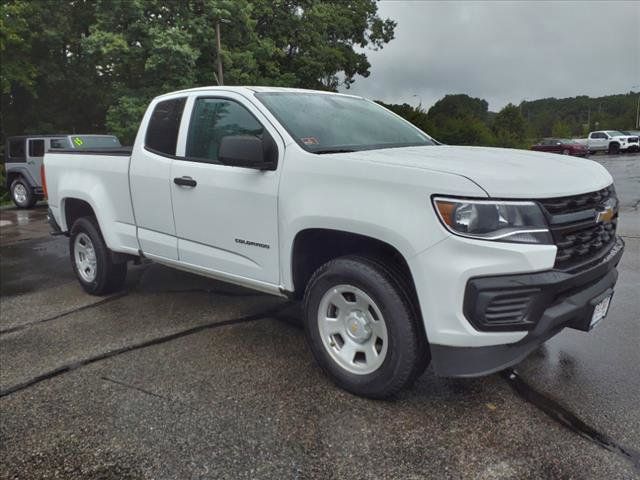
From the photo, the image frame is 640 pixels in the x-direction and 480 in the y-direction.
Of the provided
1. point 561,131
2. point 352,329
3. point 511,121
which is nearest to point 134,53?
point 352,329

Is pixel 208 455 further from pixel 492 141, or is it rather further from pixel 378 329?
pixel 492 141

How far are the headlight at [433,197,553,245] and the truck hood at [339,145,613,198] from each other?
0.06 meters

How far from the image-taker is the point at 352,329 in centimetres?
314

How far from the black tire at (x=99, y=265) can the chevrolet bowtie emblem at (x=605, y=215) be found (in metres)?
4.13

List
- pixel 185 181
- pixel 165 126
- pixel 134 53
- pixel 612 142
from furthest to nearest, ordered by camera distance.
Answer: pixel 612 142 → pixel 134 53 → pixel 165 126 → pixel 185 181

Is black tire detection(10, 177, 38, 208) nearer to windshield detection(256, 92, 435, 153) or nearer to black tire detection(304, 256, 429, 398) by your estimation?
windshield detection(256, 92, 435, 153)

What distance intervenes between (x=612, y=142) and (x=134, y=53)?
99.9ft

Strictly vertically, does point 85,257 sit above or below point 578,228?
below

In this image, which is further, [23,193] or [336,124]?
[23,193]

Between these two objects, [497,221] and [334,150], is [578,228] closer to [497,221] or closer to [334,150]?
[497,221]

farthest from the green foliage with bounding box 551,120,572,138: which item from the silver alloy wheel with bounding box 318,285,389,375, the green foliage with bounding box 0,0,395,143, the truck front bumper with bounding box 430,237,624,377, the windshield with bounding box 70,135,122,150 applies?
the silver alloy wheel with bounding box 318,285,389,375

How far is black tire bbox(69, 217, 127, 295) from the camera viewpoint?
516cm

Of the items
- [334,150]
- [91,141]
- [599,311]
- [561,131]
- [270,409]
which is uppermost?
[561,131]

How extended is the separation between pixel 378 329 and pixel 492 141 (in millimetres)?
22217
